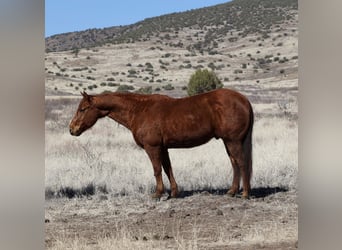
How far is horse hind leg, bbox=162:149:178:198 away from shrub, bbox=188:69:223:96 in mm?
528

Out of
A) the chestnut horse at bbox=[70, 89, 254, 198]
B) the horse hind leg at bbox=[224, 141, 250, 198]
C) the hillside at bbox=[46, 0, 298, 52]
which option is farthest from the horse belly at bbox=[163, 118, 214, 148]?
the hillside at bbox=[46, 0, 298, 52]

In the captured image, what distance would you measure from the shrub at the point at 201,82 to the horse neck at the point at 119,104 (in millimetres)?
446

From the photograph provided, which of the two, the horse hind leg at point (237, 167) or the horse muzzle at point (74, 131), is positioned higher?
the horse muzzle at point (74, 131)

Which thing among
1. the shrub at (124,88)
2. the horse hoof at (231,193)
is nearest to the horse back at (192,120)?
the shrub at (124,88)

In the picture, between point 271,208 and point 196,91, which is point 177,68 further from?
point 271,208

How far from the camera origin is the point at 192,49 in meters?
6.75

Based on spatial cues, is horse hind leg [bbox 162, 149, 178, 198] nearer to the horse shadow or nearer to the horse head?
the horse shadow

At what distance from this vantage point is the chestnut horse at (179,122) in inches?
257

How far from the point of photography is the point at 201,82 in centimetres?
665

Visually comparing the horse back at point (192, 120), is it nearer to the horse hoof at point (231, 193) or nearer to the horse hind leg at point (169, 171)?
the horse hind leg at point (169, 171)

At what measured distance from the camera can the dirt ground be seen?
648 centimetres

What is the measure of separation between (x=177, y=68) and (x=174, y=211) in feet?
3.76

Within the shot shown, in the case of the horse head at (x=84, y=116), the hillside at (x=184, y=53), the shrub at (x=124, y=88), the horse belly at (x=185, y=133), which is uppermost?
the hillside at (x=184, y=53)
